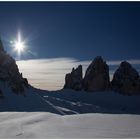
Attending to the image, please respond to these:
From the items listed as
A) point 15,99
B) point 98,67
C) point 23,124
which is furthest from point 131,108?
point 23,124

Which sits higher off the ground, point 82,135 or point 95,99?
point 82,135

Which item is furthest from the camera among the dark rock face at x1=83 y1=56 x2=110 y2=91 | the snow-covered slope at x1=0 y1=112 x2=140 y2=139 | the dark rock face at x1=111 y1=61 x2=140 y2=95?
the dark rock face at x1=111 y1=61 x2=140 y2=95

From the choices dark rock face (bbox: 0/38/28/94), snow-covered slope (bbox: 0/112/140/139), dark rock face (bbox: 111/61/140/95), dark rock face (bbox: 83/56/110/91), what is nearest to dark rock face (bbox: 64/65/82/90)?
dark rock face (bbox: 83/56/110/91)

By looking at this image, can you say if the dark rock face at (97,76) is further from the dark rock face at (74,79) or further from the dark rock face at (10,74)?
the dark rock face at (10,74)

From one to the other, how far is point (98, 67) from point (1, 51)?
69.4 meters

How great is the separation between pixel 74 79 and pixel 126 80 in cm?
2911

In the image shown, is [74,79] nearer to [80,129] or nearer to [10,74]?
[10,74]

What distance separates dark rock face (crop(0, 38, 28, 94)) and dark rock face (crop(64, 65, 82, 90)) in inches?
2226

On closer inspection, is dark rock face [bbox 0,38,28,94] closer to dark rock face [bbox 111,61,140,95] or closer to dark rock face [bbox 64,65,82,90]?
dark rock face [bbox 64,65,82,90]

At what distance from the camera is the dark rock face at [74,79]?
172 meters

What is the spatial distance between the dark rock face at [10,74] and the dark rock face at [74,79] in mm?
56538

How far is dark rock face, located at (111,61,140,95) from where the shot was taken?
17350 cm

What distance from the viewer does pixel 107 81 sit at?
177000 millimetres

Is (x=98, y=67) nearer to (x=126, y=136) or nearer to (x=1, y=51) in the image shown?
(x=1, y=51)
